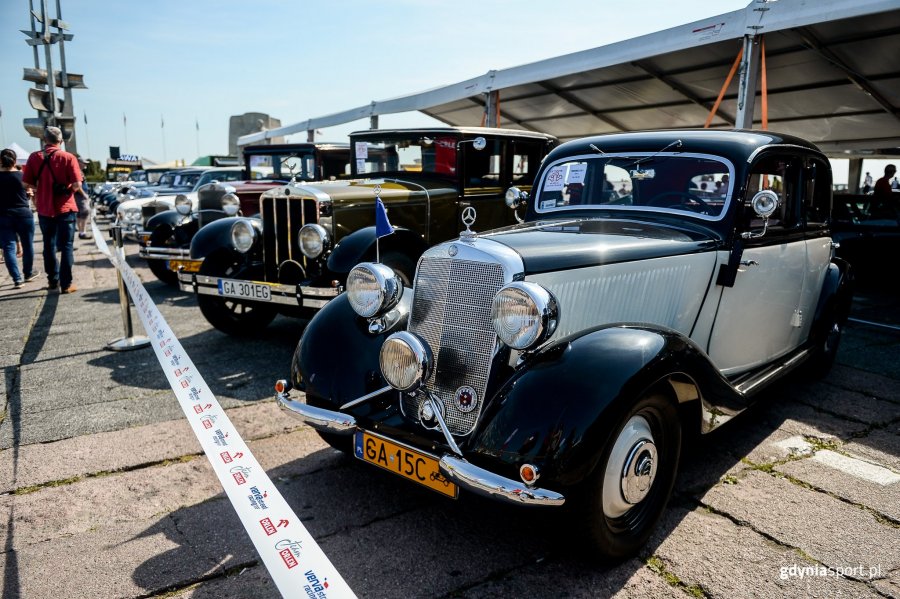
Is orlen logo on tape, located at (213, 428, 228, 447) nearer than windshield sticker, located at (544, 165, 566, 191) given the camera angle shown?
Yes

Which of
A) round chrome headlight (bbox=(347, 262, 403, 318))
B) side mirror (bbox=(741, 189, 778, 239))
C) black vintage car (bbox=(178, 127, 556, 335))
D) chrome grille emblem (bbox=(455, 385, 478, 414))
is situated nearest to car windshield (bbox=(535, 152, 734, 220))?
side mirror (bbox=(741, 189, 778, 239))

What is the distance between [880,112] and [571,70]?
15.2 feet

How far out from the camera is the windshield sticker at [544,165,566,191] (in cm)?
388

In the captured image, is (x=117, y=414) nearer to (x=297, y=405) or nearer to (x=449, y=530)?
(x=297, y=405)

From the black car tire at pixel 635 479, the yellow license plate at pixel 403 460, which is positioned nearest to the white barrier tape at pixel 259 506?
the yellow license plate at pixel 403 460

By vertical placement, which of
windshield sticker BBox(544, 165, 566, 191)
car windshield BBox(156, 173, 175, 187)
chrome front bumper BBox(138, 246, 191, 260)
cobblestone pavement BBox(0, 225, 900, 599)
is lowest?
cobblestone pavement BBox(0, 225, 900, 599)

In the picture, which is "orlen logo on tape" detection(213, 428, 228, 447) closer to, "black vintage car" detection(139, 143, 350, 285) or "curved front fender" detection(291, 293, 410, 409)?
"curved front fender" detection(291, 293, 410, 409)

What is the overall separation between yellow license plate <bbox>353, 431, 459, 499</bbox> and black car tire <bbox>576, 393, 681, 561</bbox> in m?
0.51

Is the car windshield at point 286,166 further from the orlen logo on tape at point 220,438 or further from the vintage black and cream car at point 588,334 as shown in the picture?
the orlen logo on tape at point 220,438

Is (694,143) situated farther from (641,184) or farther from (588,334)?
(588,334)

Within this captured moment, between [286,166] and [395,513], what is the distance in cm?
640

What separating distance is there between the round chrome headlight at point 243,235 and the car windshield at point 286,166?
2619 mm

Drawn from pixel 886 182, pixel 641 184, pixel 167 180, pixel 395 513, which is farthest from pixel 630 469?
pixel 167 180

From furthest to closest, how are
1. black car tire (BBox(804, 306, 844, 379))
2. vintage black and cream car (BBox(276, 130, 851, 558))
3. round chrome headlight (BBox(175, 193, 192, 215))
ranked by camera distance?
round chrome headlight (BBox(175, 193, 192, 215)) → black car tire (BBox(804, 306, 844, 379)) → vintage black and cream car (BBox(276, 130, 851, 558))
